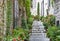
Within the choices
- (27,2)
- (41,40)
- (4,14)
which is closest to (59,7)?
(41,40)

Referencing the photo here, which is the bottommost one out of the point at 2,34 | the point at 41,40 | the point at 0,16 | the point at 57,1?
the point at 41,40

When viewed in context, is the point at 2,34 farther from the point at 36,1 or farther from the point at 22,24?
the point at 36,1

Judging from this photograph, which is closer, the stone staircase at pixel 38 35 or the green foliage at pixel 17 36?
the green foliage at pixel 17 36

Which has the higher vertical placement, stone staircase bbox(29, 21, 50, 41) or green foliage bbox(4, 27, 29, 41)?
green foliage bbox(4, 27, 29, 41)

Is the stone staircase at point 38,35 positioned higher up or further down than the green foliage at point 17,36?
further down

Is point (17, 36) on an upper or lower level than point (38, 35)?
upper

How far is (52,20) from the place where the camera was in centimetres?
2162

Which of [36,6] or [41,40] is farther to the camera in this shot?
[36,6]

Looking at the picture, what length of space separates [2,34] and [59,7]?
9.37 meters

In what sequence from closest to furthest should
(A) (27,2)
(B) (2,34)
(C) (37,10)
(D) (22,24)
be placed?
(B) (2,34) → (D) (22,24) → (A) (27,2) → (C) (37,10)

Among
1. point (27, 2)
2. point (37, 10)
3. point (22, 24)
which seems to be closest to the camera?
point (22, 24)

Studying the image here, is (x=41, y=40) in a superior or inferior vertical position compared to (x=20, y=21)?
inferior

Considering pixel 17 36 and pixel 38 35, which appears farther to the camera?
pixel 38 35

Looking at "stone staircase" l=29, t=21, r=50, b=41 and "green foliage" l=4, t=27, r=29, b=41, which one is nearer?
"green foliage" l=4, t=27, r=29, b=41
